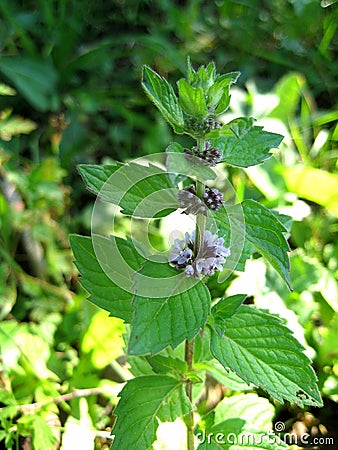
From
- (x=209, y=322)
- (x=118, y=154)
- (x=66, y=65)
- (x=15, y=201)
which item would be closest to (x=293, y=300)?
(x=209, y=322)

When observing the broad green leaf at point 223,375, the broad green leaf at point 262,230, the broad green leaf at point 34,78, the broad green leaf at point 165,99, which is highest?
the broad green leaf at point 165,99

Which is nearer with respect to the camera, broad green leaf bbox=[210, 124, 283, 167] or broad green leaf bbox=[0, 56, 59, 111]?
broad green leaf bbox=[210, 124, 283, 167]

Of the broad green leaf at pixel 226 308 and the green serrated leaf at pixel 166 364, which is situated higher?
the broad green leaf at pixel 226 308

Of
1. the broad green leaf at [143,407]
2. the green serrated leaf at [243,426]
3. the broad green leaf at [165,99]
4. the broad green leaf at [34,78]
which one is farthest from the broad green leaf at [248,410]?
the broad green leaf at [34,78]

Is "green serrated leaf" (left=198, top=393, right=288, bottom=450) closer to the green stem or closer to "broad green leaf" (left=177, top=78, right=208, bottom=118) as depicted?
the green stem

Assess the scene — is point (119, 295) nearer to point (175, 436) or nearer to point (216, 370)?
point (216, 370)

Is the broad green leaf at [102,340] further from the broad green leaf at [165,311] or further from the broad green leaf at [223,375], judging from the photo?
the broad green leaf at [165,311]

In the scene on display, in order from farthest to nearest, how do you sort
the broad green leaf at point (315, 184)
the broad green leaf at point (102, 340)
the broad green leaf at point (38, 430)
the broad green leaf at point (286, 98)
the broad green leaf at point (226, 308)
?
1. the broad green leaf at point (286, 98)
2. the broad green leaf at point (315, 184)
3. the broad green leaf at point (102, 340)
4. the broad green leaf at point (38, 430)
5. the broad green leaf at point (226, 308)

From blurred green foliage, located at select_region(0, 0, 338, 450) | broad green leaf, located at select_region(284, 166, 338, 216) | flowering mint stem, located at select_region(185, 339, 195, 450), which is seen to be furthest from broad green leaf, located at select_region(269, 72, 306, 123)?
flowering mint stem, located at select_region(185, 339, 195, 450)
